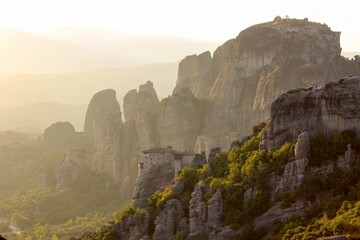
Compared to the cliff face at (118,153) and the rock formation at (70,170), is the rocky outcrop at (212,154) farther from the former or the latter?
the rock formation at (70,170)

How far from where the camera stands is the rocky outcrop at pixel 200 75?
497 ft

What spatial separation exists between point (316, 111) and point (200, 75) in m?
100

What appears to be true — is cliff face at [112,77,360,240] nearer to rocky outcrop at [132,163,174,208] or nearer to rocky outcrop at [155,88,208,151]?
rocky outcrop at [132,163,174,208]

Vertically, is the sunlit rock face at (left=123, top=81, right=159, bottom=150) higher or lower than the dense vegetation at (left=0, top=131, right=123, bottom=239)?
higher

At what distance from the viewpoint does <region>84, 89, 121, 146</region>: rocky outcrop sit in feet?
533

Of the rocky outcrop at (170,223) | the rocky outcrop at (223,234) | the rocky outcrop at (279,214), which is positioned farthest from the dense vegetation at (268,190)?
the rocky outcrop at (170,223)

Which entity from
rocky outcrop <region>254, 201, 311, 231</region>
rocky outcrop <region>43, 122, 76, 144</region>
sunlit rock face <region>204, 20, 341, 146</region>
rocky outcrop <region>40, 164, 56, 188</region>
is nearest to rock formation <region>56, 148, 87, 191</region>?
rocky outcrop <region>40, 164, 56, 188</region>

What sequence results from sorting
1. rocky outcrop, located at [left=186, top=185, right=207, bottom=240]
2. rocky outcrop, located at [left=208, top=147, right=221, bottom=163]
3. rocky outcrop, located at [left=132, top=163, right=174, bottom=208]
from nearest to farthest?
rocky outcrop, located at [left=186, top=185, right=207, bottom=240] < rocky outcrop, located at [left=208, top=147, right=221, bottom=163] < rocky outcrop, located at [left=132, top=163, right=174, bottom=208]

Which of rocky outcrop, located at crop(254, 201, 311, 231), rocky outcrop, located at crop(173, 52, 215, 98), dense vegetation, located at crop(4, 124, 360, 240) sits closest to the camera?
dense vegetation, located at crop(4, 124, 360, 240)

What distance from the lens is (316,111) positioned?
54.6 metres

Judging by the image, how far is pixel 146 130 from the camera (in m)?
137

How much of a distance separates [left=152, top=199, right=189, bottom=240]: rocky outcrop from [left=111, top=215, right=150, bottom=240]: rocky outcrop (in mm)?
2403

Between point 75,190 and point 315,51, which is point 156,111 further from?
point 315,51

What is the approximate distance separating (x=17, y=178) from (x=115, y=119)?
96.2 feet
